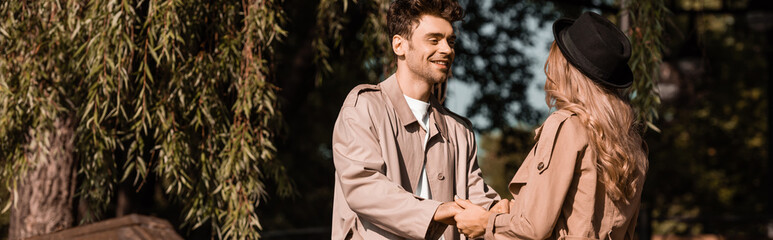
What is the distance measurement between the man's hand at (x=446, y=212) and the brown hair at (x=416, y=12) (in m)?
0.72

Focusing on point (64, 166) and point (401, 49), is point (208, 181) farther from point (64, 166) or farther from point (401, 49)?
point (401, 49)

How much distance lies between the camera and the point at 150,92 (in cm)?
473

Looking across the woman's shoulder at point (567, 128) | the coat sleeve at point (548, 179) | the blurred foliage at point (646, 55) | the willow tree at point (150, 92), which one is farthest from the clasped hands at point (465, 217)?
the blurred foliage at point (646, 55)

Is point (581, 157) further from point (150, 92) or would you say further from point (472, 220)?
point (150, 92)

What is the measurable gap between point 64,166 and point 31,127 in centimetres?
65

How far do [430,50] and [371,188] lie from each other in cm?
62

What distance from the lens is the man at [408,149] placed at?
3.06 metres

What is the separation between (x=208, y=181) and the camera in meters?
5.00

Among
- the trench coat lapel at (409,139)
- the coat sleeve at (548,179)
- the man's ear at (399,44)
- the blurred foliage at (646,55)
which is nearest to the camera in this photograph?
the coat sleeve at (548,179)

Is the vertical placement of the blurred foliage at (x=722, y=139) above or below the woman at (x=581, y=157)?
below

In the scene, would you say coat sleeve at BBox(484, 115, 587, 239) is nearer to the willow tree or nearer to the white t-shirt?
the white t-shirt

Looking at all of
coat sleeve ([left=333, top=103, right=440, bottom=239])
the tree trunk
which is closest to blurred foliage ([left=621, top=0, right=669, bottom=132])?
coat sleeve ([left=333, top=103, right=440, bottom=239])

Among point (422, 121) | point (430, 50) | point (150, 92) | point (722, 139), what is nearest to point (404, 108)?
point (422, 121)

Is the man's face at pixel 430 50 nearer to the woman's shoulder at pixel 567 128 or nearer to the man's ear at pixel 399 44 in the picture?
the man's ear at pixel 399 44
